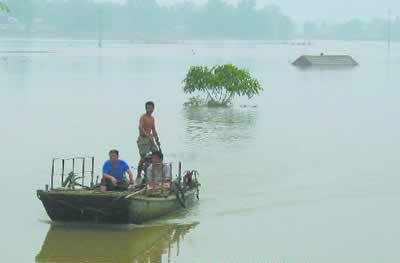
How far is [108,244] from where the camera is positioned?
20094 millimetres

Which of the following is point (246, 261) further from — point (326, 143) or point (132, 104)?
point (132, 104)

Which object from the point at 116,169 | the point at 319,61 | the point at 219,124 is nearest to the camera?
the point at 116,169

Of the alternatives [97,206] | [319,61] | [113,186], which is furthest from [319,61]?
[97,206]

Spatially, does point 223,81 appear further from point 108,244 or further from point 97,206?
point 108,244

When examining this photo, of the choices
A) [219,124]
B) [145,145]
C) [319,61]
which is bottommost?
[145,145]

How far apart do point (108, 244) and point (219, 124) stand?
1001 inches

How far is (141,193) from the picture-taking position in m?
20.7

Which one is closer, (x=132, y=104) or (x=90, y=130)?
(x=90, y=130)

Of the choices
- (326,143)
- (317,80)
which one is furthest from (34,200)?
(317,80)

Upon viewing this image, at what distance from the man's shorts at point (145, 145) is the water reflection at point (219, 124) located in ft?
49.2

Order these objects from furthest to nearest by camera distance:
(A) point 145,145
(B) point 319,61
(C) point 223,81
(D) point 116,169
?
(B) point 319,61, (C) point 223,81, (A) point 145,145, (D) point 116,169

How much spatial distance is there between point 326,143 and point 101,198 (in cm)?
1990

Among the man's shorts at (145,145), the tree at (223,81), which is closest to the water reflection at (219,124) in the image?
the tree at (223,81)

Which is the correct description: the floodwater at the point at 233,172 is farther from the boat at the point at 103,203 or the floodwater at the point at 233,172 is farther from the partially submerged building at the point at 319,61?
the partially submerged building at the point at 319,61
